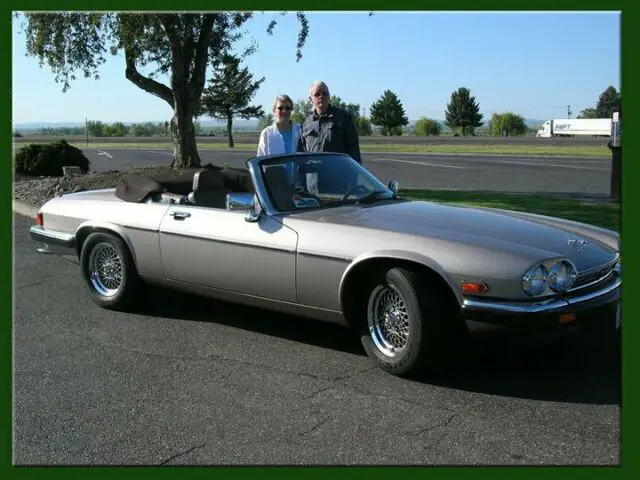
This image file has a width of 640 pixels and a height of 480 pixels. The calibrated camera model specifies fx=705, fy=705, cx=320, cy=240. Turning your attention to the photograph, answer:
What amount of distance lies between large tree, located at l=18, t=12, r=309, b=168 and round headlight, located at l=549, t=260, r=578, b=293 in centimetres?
1055

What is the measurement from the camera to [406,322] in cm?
422

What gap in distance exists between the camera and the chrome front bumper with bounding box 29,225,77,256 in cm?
636

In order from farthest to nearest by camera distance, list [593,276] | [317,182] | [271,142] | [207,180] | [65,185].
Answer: [65,185] < [271,142] < [207,180] < [317,182] < [593,276]

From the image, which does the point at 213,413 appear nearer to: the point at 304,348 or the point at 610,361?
the point at 304,348

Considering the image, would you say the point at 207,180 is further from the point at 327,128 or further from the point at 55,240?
the point at 55,240

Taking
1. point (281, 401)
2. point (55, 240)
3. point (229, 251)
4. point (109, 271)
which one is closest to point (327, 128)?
point (229, 251)

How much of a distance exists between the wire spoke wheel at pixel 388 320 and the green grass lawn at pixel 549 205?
17.8 feet

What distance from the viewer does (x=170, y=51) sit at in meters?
15.4

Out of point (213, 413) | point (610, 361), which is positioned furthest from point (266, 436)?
point (610, 361)

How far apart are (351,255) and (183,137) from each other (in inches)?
473

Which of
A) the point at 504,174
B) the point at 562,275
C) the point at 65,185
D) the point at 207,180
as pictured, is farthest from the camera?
the point at 504,174

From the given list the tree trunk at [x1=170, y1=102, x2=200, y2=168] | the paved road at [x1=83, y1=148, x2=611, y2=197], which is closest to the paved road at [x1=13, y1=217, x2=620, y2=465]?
the paved road at [x1=83, y1=148, x2=611, y2=197]

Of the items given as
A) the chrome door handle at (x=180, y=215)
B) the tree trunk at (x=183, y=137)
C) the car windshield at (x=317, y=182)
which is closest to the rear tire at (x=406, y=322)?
the car windshield at (x=317, y=182)

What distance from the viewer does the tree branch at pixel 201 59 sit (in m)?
14.7
